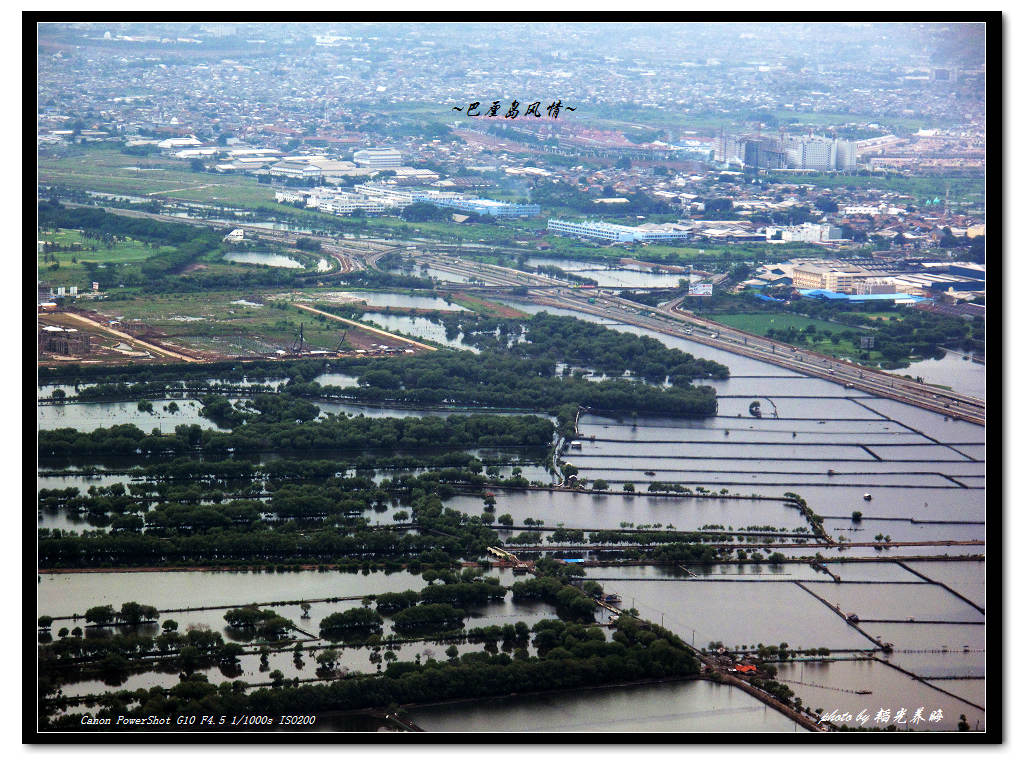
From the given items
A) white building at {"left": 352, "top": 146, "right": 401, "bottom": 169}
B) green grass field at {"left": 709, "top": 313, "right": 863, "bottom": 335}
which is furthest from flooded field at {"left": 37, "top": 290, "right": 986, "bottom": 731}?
white building at {"left": 352, "top": 146, "right": 401, "bottom": 169}

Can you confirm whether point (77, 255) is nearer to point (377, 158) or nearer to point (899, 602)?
point (377, 158)

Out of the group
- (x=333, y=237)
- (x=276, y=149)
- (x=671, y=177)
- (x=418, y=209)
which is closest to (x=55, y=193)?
(x=333, y=237)

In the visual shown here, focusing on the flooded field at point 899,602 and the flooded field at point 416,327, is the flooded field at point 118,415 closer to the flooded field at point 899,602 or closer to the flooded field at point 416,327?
the flooded field at point 416,327

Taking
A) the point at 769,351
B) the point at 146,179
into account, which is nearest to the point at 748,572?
the point at 769,351

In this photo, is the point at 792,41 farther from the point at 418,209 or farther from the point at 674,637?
the point at 674,637

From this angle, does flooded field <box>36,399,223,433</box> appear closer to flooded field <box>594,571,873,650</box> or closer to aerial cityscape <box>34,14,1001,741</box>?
aerial cityscape <box>34,14,1001,741</box>

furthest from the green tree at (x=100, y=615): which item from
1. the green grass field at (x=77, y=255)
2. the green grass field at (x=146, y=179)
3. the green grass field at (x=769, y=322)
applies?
the green grass field at (x=146, y=179)
